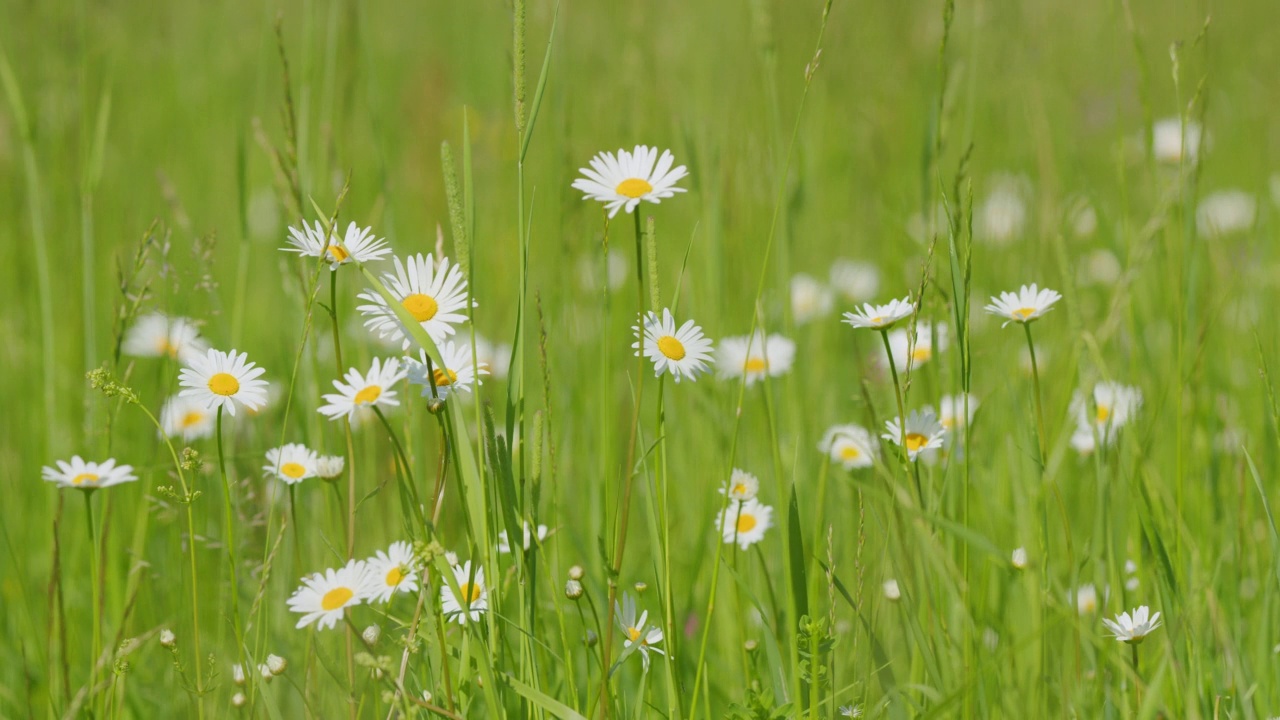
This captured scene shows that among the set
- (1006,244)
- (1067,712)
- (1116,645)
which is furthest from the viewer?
(1006,244)

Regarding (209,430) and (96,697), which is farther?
(209,430)

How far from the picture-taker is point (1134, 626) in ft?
3.20

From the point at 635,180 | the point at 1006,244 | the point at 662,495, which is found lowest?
the point at 662,495

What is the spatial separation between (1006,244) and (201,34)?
401 cm

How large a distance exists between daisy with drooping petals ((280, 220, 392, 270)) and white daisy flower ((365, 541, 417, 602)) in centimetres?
29

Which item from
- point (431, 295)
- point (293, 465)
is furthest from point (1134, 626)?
point (293, 465)

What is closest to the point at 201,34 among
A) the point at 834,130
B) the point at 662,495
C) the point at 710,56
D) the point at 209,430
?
the point at 710,56

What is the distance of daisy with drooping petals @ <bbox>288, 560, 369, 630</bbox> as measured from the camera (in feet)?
3.12

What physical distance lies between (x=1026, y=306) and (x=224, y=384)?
0.84 metres

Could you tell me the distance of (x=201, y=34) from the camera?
470 centimetres

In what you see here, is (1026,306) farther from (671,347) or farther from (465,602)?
(465,602)

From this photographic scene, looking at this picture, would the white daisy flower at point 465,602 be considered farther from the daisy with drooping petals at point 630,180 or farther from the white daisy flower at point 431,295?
the daisy with drooping petals at point 630,180

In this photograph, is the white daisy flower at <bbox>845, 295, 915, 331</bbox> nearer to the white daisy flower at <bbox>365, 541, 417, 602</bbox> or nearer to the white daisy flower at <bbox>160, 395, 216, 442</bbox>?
the white daisy flower at <bbox>365, 541, 417, 602</bbox>

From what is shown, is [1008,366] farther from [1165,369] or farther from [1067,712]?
[1067,712]
